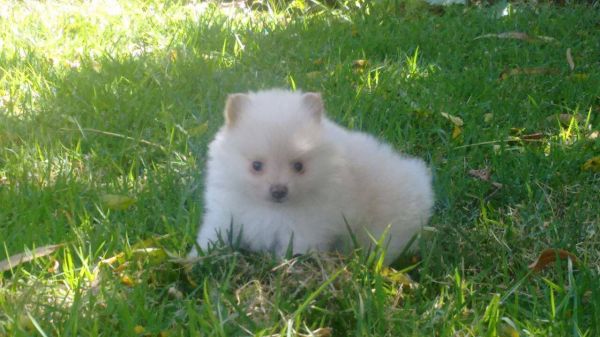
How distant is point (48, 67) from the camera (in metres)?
5.27

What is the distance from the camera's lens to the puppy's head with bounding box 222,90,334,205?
3.03 meters

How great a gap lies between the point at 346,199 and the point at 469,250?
579mm

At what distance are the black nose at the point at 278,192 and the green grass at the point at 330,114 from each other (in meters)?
0.25

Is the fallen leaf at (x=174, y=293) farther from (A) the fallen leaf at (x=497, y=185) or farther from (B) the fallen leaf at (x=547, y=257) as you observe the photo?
(A) the fallen leaf at (x=497, y=185)

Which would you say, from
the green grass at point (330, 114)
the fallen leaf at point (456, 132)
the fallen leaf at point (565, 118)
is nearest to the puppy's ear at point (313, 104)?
the green grass at point (330, 114)

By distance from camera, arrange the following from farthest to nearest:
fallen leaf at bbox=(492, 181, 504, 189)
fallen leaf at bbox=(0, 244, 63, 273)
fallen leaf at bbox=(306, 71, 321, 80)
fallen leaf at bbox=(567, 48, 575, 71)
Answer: fallen leaf at bbox=(567, 48, 575, 71) → fallen leaf at bbox=(306, 71, 321, 80) → fallen leaf at bbox=(492, 181, 504, 189) → fallen leaf at bbox=(0, 244, 63, 273)

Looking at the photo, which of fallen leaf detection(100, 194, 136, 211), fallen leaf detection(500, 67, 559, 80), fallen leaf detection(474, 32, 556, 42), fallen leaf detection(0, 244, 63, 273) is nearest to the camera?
fallen leaf detection(0, 244, 63, 273)

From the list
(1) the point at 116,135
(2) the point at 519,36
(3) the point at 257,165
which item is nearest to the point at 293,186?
(3) the point at 257,165

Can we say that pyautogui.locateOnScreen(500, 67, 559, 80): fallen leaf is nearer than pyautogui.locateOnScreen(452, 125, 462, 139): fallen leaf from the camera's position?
No

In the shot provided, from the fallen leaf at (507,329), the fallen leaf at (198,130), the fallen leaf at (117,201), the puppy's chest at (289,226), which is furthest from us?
the fallen leaf at (198,130)

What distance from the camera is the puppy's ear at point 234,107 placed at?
318 centimetres

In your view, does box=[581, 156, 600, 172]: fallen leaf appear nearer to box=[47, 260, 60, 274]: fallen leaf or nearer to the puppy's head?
the puppy's head

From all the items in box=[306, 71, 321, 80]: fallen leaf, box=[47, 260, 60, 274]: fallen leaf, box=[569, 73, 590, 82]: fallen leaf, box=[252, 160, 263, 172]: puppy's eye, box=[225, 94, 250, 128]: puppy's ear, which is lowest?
box=[47, 260, 60, 274]: fallen leaf

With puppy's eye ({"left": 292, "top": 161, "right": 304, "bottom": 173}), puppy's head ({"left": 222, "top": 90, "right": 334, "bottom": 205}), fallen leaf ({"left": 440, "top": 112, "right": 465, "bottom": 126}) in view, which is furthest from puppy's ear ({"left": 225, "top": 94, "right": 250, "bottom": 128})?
fallen leaf ({"left": 440, "top": 112, "right": 465, "bottom": 126})
